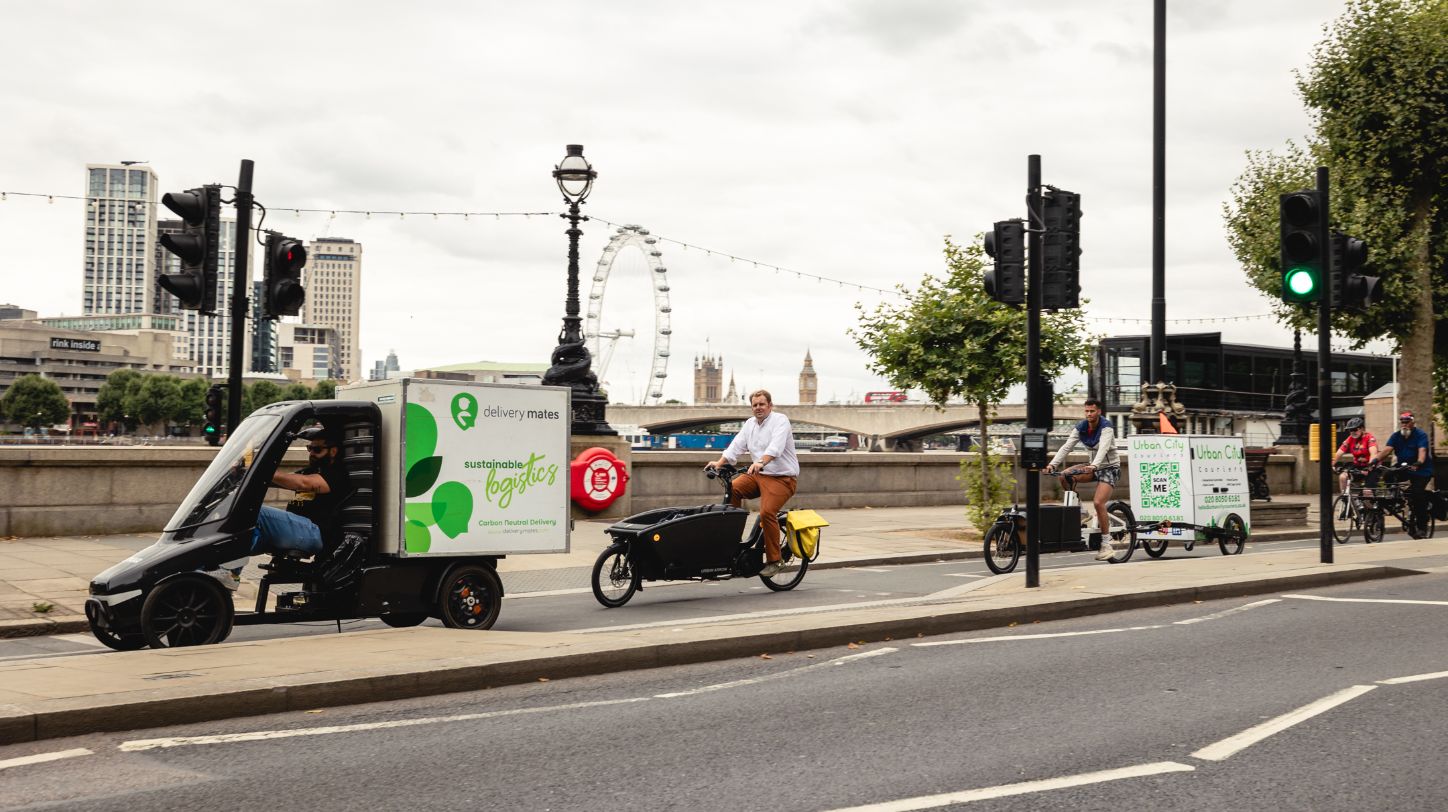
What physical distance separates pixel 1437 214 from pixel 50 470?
27.7 m

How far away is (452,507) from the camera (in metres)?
8.78

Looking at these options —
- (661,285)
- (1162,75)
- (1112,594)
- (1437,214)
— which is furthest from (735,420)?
(1112,594)

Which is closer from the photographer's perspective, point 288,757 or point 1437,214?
point 288,757

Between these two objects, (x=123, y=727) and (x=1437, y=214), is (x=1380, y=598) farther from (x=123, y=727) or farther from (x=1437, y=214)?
(x=1437, y=214)

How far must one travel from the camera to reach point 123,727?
5457mm

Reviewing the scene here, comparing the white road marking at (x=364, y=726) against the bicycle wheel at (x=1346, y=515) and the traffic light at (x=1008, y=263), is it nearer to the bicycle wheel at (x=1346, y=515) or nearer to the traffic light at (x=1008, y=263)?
the traffic light at (x=1008, y=263)

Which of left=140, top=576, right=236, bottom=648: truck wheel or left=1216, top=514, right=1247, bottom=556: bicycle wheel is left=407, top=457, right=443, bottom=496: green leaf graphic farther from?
left=1216, top=514, right=1247, bottom=556: bicycle wheel

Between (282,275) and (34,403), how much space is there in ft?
426

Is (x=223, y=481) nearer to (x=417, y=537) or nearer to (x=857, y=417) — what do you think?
(x=417, y=537)

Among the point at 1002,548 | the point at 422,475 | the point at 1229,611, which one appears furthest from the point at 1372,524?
the point at 422,475

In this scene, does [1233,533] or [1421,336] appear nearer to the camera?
[1233,533]

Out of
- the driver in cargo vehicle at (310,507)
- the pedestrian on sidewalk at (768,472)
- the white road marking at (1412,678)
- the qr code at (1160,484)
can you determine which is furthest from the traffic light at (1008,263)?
the qr code at (1160,484)

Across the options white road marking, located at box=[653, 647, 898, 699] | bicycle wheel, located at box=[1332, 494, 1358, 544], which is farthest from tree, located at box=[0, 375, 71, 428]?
white road marking, located at box=[653, 647, 898, 699]

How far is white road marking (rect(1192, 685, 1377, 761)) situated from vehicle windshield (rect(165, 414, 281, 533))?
5.72 m
